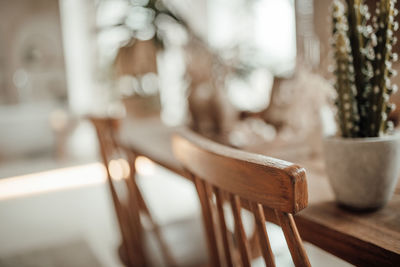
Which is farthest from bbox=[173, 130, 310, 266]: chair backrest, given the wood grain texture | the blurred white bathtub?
the blurred white bathtub

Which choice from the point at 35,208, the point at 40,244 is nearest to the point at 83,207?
the point at 35,208

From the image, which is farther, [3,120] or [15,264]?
[3,120]

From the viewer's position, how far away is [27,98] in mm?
5965

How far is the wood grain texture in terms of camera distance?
14.8 inches

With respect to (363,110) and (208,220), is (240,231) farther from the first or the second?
(363,110)

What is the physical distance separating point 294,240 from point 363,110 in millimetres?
356

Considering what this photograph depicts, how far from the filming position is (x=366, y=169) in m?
0.62

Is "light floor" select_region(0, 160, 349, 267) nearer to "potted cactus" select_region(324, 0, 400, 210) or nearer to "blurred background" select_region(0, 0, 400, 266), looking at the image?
"blurred background" select_region(0, 0, 400, 266)

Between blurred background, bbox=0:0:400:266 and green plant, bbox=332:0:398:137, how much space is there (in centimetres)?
28

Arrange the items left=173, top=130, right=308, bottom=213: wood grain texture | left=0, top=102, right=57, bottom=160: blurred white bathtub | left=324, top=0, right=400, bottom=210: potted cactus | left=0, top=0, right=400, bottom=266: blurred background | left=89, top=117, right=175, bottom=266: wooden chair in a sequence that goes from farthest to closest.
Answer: left=0, top=102, right=57, bottom=160: blurred white bathtub
left=0, top=0, right=400, bottom=266: blurred background
left=89, top=117, right=175, bottom=266: wooden chair
left=324, top=0, right=400, bottom=210: potted cactus
left=173, top=130, right=308, bottom=213: wood grain texture

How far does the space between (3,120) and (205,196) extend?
5909 mm

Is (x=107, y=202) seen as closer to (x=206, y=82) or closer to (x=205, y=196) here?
(x=206, y=82)

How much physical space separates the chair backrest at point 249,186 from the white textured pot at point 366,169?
19 cm

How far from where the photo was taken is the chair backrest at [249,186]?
1.24ft
